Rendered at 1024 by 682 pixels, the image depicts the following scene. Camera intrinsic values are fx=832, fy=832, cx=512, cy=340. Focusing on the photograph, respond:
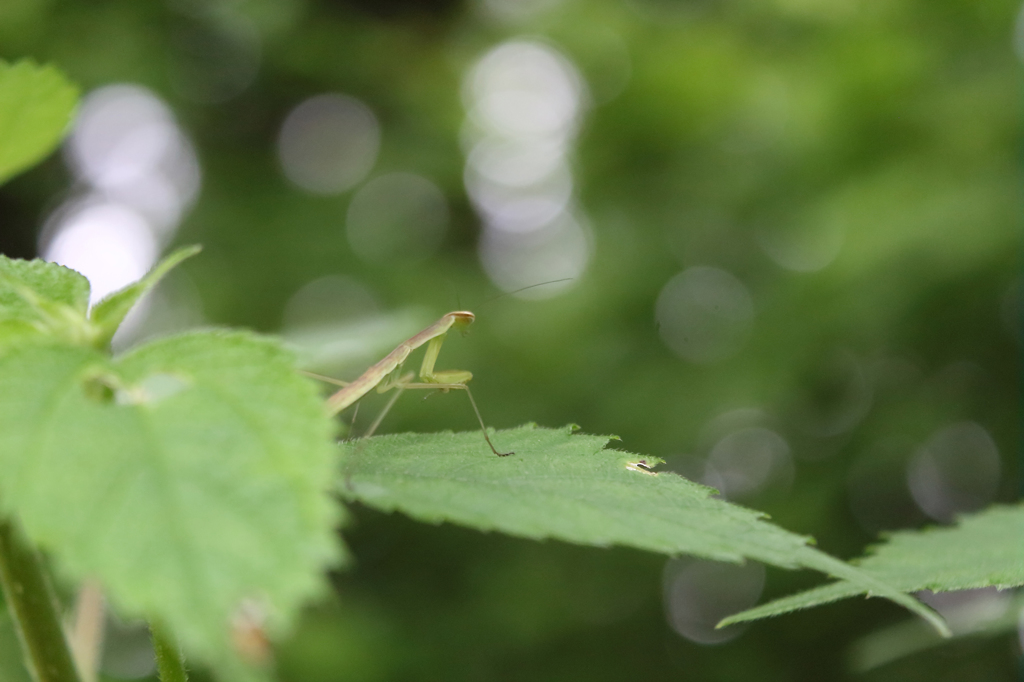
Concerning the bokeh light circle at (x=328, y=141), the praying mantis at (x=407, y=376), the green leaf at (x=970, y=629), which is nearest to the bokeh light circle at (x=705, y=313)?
the green leaf at (x=970, y=629)

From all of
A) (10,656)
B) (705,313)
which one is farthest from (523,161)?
(10,656)

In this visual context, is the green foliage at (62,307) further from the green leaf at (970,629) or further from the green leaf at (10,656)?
the green leaf at (970,629)

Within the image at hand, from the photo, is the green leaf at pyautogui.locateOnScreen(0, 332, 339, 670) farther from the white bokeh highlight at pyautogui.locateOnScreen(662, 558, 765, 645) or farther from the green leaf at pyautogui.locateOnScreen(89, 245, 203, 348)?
the white bokeh highlight at pyautogui.locateOnScreen(662, 558, 765, 645)

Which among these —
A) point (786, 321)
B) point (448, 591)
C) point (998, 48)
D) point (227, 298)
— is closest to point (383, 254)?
point (227, 298)

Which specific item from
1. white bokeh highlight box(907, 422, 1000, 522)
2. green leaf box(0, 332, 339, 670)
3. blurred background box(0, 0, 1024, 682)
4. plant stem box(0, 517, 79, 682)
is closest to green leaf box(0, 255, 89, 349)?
green leaf box(0, 332, 339, 670)

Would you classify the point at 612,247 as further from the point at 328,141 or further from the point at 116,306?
the point at 328,141

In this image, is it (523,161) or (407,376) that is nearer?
(407,376)

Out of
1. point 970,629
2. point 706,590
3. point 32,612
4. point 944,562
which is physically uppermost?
point 706,590
